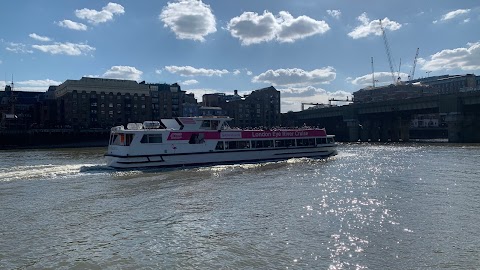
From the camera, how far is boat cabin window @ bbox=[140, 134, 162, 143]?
37688 millimetres

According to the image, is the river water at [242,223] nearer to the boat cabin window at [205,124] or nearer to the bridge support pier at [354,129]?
the boat cabin window at [205,124]

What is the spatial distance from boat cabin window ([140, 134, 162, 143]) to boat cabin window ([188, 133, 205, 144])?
331 cm

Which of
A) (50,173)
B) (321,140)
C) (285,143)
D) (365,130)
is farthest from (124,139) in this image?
(365,130)

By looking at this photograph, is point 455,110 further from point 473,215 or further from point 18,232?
point 18,232

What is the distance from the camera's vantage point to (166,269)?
11289 mm

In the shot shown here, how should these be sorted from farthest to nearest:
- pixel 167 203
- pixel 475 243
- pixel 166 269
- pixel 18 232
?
pixel 167 203 < pixel 18 232 < pixel 475 243 < pixel 166 269

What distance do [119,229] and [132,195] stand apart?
26.1ft

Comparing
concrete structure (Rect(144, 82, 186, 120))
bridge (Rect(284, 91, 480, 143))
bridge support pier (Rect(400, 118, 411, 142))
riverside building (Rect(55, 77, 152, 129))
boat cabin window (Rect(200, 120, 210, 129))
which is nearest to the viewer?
boat cabin window (Rect(200, 120, 210, 129))

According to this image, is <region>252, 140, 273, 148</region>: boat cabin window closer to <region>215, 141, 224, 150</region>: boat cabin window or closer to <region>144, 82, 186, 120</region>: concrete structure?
<region>215, 141, 224, 150</region>: boat cabin window

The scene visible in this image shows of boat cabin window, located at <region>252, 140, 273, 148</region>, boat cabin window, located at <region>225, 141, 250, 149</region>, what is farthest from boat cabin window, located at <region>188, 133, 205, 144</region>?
boat cabin window, located at <region>252, 140, 273, 148</region>

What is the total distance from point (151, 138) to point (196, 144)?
488 centimetres

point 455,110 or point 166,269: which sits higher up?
point 455,110

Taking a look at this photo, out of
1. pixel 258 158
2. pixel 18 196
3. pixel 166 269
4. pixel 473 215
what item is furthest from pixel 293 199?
pixel 258 158

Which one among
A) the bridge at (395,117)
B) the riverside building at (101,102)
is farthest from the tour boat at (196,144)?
the riverside building at (101,102)
